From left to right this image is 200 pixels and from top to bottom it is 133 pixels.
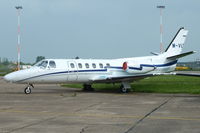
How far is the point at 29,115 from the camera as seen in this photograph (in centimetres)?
1184

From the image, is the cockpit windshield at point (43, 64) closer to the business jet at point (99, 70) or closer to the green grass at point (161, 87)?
the business jet at point (99, 70)

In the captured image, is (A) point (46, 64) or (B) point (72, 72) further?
(B) point (72, 72)

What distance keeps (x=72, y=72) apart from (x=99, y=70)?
8.13 feet

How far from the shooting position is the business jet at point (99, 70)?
2250 cm

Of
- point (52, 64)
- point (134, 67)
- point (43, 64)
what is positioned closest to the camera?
point (43, 64)

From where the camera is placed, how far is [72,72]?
23969mm

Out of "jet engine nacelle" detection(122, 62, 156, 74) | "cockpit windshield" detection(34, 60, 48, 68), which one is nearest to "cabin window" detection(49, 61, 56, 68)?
"cockpit windshield" detection(34, 60, 48, 68)

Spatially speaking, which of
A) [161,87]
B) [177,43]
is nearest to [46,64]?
[161,87]

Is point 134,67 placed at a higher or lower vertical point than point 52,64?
lower

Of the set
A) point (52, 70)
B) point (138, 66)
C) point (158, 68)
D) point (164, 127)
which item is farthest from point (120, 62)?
point (164, 127)

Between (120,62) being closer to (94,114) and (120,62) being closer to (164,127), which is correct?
(94,114)

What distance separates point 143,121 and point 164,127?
1160mm

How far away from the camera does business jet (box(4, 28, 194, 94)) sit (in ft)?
73.8

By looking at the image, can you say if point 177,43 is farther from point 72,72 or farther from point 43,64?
point 43,64
